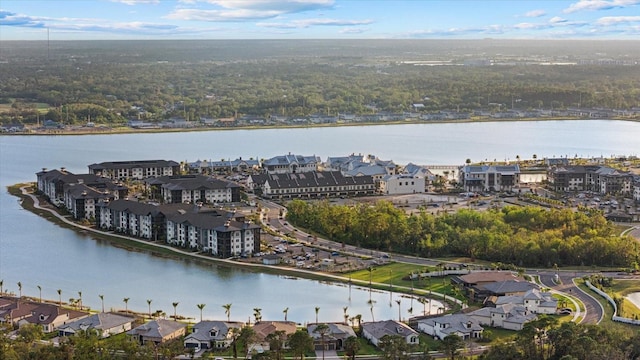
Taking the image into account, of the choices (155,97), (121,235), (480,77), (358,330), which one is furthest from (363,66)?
(358,330)

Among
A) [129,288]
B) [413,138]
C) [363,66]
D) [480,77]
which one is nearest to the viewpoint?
[129,288]

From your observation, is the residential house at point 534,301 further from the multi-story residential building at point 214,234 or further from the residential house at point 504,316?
the multi-story residential building at point 214,234

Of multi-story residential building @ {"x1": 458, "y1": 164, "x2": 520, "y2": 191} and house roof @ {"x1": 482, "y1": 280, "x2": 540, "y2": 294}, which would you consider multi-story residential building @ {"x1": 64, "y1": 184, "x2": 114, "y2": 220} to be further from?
house roof @ {"x1": 482, "y1": 280, "x2": 540, "y2": 294}

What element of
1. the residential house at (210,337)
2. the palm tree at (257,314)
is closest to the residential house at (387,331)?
the palm tree at (257,314)

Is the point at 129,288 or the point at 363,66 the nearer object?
the point at 129,288

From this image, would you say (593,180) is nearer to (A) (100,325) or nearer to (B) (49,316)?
(A) (100,325)

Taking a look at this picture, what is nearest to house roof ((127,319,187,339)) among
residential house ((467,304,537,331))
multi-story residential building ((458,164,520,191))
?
residential house ((467,304,537,331))

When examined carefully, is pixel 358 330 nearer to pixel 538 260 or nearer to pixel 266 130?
pixel 538 260
